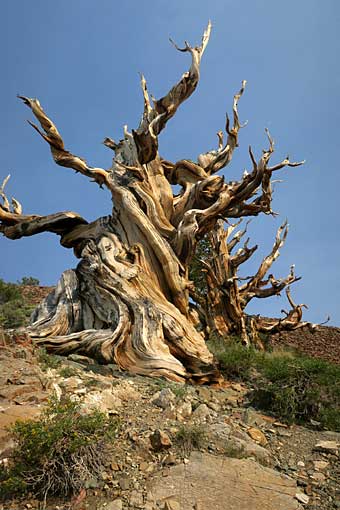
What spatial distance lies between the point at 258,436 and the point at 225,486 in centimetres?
113

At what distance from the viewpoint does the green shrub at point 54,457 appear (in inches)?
114

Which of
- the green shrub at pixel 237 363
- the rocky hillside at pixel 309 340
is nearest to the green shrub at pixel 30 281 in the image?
the rocky hillside at pixel 309 340

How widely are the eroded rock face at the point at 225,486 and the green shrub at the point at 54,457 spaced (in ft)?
1.63

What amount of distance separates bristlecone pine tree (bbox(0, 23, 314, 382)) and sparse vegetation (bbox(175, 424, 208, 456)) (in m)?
2.13

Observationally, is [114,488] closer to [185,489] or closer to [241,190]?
[185,489]

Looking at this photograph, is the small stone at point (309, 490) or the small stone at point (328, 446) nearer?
the small stone at point (309, 490)

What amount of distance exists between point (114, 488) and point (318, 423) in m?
2.63

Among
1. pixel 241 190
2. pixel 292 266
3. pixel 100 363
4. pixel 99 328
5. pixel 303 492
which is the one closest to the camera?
pixel 303 492

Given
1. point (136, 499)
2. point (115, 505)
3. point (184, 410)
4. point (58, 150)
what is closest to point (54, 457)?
point (115, 505)

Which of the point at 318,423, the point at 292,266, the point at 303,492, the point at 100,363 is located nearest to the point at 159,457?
the point at 303,492

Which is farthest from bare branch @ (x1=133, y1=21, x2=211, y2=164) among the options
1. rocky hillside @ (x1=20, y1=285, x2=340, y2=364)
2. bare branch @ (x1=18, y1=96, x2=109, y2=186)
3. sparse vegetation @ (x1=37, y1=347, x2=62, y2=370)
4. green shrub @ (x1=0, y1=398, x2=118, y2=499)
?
rocky hillside @ (x1=20, y1=285, x2=340, y2=364)

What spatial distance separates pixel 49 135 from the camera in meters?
8.54

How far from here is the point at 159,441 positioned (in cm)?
357

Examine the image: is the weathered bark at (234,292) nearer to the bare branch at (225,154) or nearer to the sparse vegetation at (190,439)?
the bare branch at (225,154)
